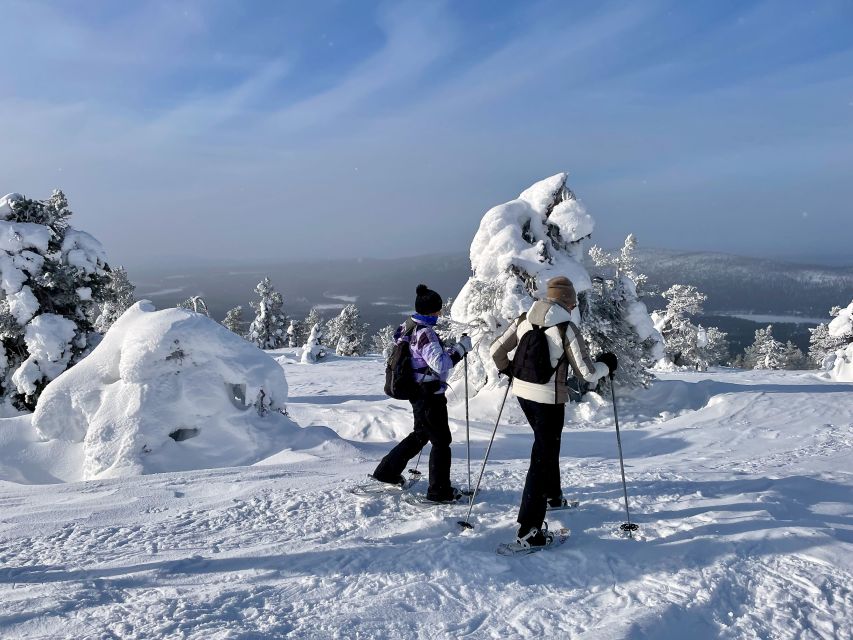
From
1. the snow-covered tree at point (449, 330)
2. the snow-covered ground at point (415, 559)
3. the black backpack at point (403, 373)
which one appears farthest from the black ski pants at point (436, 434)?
the snow-covered tree at point (449, 330)

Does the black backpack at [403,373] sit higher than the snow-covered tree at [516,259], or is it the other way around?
the snow-covered tree at [516,259]

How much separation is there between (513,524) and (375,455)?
374cm

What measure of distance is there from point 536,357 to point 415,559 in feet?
6.55

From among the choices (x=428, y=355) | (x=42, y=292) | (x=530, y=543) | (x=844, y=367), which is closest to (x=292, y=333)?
(x=42, y=292)

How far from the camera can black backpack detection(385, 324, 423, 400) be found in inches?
216

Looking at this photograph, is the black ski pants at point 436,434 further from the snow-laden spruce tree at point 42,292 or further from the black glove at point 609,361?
the snow-laden spruce tree at point 42,292

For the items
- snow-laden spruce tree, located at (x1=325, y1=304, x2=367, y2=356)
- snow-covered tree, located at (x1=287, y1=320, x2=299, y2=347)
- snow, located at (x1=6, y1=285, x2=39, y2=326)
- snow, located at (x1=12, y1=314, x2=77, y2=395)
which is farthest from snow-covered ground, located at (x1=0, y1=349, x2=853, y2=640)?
snow-covered tree, located at (x1=287, y1=320, x2=299, y2=347)

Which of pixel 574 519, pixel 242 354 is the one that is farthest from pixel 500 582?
pixel 242 354

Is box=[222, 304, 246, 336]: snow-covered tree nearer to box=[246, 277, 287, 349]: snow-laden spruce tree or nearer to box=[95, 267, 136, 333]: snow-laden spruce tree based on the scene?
box=[246, 277, 287, 349]: snow-laden spruce tree

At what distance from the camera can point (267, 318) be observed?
53938 mm

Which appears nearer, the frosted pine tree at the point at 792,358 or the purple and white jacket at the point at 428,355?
the purple and white jacket at the point at 428,355

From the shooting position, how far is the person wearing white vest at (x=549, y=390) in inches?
183

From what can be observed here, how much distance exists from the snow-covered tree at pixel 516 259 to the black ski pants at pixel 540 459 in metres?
11.1

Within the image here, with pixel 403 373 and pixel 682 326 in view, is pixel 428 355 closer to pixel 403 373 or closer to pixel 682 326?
pixel 403 373
